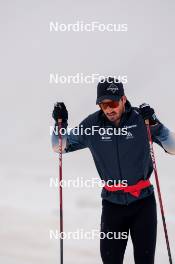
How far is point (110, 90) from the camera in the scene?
568cm

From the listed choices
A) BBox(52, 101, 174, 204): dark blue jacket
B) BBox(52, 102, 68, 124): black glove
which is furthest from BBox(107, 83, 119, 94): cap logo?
BBox(52, 102, 68, 124): black glove

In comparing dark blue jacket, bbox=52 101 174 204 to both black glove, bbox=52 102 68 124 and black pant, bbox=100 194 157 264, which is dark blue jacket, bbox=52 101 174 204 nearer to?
black pant, bbox=100 194 157 264

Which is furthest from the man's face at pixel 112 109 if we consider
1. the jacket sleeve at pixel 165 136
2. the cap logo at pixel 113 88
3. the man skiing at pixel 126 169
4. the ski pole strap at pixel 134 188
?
the ski pole strap at pixel 134 188

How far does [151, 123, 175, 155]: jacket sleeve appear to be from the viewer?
18.2 feet

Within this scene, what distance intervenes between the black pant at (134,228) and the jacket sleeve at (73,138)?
0.82 meters

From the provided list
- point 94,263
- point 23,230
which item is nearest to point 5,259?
point 94,263

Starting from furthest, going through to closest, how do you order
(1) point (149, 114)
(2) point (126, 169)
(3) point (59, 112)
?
(3) point (59, 112)
(2) point (126, 169)
(1) point (149, 114)

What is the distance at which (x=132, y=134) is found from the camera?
574cm

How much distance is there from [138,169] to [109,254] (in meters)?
1.00

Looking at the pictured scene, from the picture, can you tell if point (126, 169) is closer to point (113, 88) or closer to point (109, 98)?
point (109, 98)

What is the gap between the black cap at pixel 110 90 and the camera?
5.62 meters

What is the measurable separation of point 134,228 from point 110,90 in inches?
61.8

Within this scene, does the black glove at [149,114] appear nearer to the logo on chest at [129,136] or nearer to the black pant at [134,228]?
the logo on chest at [129,136]

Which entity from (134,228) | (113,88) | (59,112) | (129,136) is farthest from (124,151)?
(59,112)
